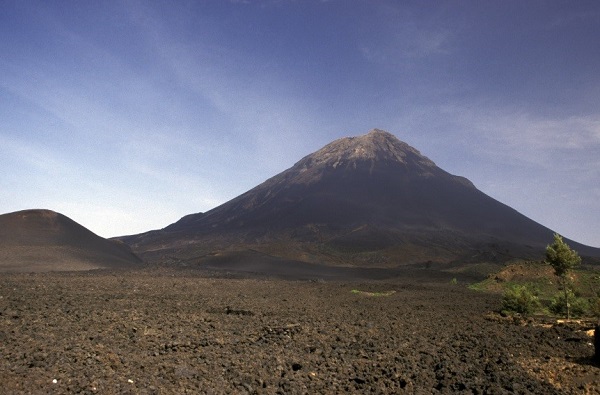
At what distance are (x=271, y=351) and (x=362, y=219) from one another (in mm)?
94893

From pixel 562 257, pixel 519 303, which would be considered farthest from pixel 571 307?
pixel 519 303

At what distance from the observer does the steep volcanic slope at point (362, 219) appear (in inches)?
2904

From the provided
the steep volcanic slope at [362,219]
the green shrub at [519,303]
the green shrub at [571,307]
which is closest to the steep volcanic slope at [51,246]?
the steep volcanic slope at [362,219]

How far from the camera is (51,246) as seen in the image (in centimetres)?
4212

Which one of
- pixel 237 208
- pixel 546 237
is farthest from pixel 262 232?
pixel 546 237

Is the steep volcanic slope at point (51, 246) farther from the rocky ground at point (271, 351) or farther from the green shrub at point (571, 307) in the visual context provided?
the green shrub at point (571, 307)

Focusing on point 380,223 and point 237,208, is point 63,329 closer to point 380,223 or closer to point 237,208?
point 380,223

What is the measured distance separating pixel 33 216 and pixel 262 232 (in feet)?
165

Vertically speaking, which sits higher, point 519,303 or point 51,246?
point 51,246

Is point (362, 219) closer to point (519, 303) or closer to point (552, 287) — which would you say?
point (552, 287)

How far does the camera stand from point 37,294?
15695mm

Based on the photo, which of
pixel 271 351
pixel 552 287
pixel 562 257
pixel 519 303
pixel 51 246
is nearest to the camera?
pixel 271 351

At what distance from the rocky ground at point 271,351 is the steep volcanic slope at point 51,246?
24.0m

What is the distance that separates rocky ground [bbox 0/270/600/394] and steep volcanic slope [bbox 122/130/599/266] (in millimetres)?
46738
